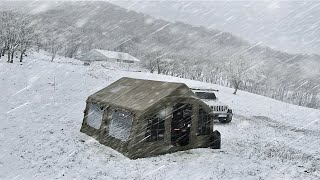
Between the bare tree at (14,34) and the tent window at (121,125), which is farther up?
the tent window at (121,125)

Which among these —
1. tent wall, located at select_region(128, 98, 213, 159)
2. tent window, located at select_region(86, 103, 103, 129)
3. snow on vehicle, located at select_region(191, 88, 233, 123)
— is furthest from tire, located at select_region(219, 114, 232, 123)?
tent window, located at select_region(86, 103, 103, 129)

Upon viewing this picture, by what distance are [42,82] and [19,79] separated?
93.8 inches

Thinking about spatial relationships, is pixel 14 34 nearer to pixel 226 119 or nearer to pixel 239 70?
pixel 239 70

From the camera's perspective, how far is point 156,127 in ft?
45.6

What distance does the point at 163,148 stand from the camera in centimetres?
1411

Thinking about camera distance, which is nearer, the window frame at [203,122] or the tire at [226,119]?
the window frame at [203,122]

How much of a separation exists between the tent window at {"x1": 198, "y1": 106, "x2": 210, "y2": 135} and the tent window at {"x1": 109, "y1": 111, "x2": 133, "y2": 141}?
12.2 feet

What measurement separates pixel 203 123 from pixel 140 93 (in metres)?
3.53

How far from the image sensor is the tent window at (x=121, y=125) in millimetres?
13867

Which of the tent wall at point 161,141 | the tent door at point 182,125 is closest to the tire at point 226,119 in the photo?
the tent wall at point 161,141

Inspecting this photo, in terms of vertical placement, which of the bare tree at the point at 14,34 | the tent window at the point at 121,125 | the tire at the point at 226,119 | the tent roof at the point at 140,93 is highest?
the tent roof at the point at 140,93

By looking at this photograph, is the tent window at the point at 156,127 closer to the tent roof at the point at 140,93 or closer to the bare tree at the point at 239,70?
the tent roof at the point at 140,93

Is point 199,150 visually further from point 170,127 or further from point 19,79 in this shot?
point 19,79

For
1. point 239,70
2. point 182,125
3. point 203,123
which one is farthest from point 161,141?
point 239,70
